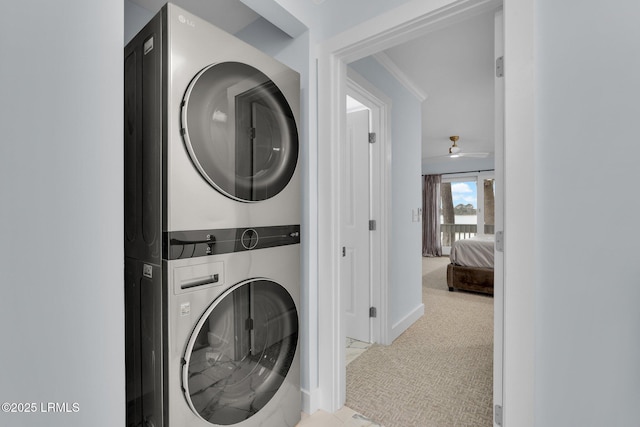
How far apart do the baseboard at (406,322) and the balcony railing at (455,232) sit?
5558mm

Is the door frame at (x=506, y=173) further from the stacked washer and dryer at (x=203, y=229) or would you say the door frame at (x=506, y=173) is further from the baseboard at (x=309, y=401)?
the stacked washer and dryer at (x=203, y=229)

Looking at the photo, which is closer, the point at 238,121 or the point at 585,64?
the point at 585,64

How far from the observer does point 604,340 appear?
0.98 m

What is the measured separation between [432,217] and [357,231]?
20.0ft

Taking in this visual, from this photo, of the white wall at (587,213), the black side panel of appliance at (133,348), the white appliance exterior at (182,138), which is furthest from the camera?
the black side panel of appliance at (133,348)

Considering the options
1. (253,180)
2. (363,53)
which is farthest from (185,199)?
(363,53)

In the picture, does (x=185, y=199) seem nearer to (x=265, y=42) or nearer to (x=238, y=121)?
(x=238, y=121)

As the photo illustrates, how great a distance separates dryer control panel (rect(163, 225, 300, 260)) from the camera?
1044 millimetres

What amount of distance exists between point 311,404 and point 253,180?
1315mm

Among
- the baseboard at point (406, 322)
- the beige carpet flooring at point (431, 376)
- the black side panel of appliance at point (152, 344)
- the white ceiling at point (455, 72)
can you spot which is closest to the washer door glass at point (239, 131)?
the black side panel of appliance at point (152, 344)

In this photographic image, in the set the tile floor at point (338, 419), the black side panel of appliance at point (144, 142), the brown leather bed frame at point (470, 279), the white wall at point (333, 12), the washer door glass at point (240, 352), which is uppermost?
the white wall at point (333, 12)

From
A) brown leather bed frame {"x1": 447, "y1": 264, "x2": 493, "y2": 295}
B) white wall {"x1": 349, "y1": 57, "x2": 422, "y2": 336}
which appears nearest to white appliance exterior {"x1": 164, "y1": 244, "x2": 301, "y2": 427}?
white wall {"x1": 349, "y1": 57, "x2": 422, "y2": 336}

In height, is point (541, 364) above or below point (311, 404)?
above

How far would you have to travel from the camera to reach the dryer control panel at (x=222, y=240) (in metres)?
1.04
